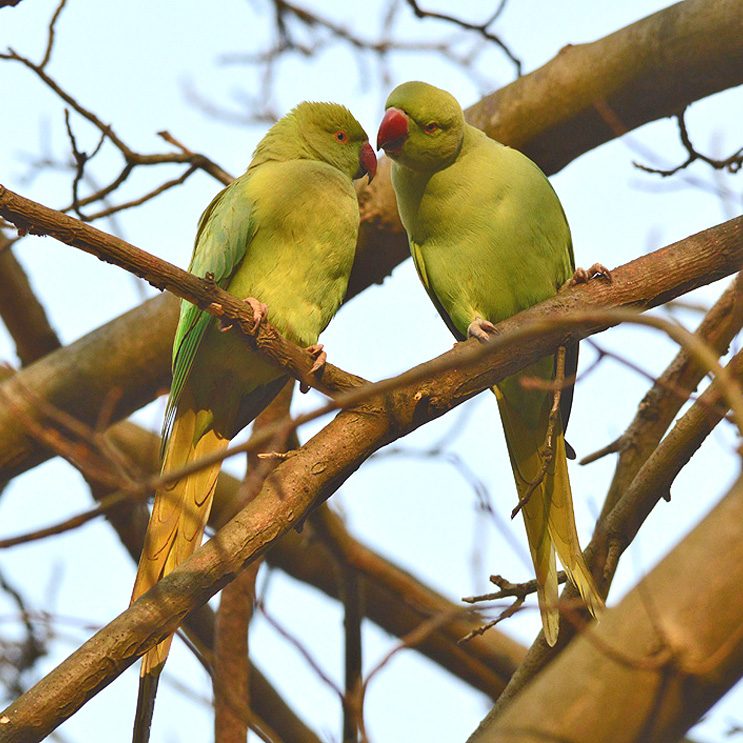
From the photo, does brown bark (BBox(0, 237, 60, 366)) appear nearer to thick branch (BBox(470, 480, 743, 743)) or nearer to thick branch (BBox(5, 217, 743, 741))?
thick branch (BBox(5, 217, 743, 741))

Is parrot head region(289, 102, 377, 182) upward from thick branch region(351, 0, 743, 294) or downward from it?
upward

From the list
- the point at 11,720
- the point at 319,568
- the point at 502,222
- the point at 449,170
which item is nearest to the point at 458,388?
the point at 502,222

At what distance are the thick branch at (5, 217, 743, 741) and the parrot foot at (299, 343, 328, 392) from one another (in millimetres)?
206

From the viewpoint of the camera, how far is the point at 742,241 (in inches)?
105

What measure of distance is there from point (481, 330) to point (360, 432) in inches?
25.6

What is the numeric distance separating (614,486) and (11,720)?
2.05 m

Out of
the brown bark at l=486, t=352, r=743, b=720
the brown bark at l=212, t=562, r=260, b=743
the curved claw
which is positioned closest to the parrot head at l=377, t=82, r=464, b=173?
the curved claw

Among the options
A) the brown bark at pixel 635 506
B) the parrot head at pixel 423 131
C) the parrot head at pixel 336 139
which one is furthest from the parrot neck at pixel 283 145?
the brown bark at pixel 635 506

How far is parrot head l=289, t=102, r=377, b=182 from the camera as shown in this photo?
3855 millimetres

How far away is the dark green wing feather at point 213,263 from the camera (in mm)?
3262

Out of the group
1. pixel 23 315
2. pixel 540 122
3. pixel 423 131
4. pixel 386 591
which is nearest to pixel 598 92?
pixel 540 122

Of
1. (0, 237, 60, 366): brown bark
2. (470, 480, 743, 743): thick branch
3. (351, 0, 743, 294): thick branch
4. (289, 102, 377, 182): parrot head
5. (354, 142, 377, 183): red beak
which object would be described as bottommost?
(470, 480, 743, 743): thick branch

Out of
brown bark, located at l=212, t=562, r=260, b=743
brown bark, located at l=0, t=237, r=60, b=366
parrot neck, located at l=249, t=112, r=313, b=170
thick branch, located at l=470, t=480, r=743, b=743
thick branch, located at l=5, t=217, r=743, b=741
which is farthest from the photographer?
brown bark, located at l=0, t=237, r=60, b=366

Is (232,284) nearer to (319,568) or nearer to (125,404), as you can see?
(125,404)
